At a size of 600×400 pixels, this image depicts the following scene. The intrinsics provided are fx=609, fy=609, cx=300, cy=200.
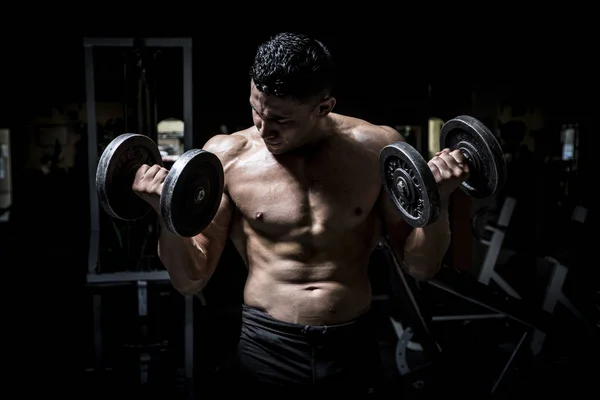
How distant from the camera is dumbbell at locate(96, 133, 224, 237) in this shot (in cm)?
116

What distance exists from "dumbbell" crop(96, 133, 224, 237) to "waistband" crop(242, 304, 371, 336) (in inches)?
11.5

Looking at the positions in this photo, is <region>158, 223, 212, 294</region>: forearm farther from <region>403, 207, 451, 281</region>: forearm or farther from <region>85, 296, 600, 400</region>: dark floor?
<region>85, 296, 600, 400</region>: dark floor

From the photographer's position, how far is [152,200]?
123 centimetres

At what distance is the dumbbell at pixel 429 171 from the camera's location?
114 cm

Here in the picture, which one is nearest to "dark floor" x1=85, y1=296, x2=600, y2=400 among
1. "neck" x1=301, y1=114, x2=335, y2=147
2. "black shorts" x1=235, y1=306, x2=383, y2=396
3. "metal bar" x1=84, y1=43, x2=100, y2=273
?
"metal bar" x1=84, y1=43, x2=100, y2=273

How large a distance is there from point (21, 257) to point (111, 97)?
1144 millimetres

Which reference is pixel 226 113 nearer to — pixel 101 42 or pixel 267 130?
pixel 101 42

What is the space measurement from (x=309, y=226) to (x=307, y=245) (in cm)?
4

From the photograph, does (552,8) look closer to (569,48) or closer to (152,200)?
(569,48)

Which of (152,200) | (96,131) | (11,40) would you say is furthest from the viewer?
(11,40)

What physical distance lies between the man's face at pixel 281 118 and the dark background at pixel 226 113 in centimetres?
168

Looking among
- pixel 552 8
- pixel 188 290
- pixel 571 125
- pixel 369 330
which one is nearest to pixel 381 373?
pixel 369 330

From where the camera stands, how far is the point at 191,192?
1.20m

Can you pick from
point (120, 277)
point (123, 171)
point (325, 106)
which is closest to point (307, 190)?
point (325, 106)
